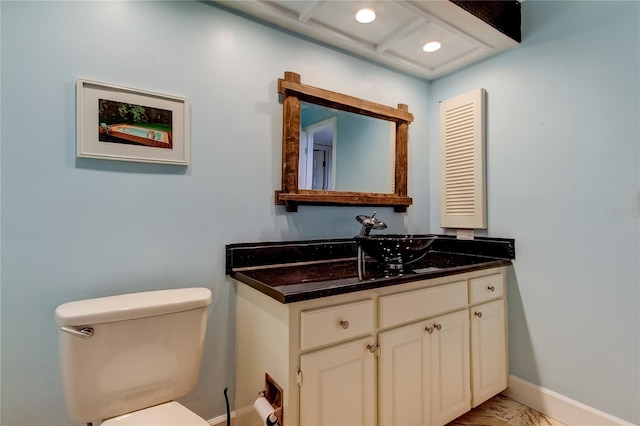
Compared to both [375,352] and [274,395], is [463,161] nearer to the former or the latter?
[375,352]

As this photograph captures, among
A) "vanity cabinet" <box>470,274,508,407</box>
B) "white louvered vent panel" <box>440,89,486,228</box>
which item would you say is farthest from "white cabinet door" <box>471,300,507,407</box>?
"white louvered vent panel" <box>440,89,486,228</box>

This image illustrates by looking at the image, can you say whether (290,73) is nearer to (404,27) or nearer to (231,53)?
(231,53)

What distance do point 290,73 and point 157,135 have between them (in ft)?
2.59

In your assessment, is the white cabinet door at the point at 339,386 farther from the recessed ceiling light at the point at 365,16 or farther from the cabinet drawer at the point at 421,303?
the recessed ceiling light at the point at 365,16

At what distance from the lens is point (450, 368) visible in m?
1.60

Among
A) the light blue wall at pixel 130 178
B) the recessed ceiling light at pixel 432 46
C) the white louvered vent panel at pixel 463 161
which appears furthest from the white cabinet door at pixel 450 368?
the recessed ceiling light at pixel 432 46

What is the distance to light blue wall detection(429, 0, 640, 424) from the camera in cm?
154

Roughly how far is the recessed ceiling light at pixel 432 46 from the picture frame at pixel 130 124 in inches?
60.7

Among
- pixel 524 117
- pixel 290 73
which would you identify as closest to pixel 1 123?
pixel 290 73

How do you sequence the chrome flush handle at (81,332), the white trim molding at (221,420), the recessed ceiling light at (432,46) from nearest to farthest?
the chrome flush handle at (81,332)
the white trim molding at (221,420)
the recessed ceiling light at (432,46)

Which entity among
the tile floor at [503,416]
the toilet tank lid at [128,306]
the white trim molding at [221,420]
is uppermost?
the toilet tank lid at [128,306]

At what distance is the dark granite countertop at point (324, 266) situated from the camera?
1.22 metres

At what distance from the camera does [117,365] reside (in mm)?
1128

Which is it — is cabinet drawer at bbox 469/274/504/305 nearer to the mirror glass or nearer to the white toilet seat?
the mirror glass
